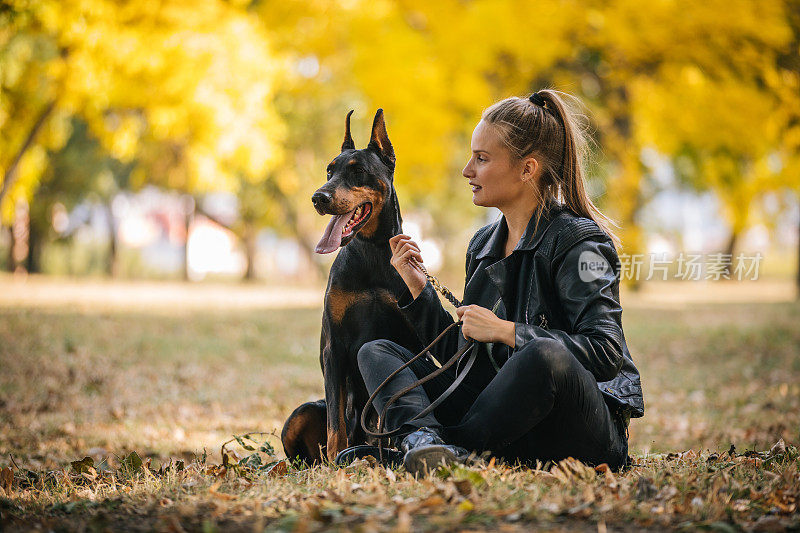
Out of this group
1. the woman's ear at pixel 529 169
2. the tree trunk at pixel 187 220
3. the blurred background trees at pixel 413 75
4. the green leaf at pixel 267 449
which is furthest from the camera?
the tree trunk at pixel 187 220

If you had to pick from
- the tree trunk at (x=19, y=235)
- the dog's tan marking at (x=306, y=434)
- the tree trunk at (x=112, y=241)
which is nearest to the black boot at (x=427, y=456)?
the dog's tan marking at (x=306, y=434)

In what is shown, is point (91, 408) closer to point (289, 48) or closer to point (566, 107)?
point (566, 107)

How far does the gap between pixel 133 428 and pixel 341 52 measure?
13005 millimetres

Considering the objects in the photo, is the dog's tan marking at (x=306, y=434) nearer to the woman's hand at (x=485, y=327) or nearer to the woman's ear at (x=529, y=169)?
the woman's hand at (x=485, y=327)

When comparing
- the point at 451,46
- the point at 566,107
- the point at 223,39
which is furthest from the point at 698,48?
the point at 566,107

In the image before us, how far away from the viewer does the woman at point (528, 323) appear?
301 centimetres

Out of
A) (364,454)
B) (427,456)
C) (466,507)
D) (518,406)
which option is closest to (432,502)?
(466,507)

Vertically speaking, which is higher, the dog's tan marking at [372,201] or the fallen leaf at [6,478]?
the dog's tan marking at [372,201]

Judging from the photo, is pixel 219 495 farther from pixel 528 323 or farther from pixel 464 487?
pixel 528 323

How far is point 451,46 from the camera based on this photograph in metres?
14.4

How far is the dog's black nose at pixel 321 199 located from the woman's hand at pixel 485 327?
0.86m

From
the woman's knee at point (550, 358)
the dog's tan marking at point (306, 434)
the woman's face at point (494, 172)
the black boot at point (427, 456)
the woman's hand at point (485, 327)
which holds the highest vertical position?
the woman's face at point (494, 172)

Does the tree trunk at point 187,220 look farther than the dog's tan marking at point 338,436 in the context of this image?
Yes

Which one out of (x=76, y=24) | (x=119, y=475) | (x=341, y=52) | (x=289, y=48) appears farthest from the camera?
(x=341, y=52)
